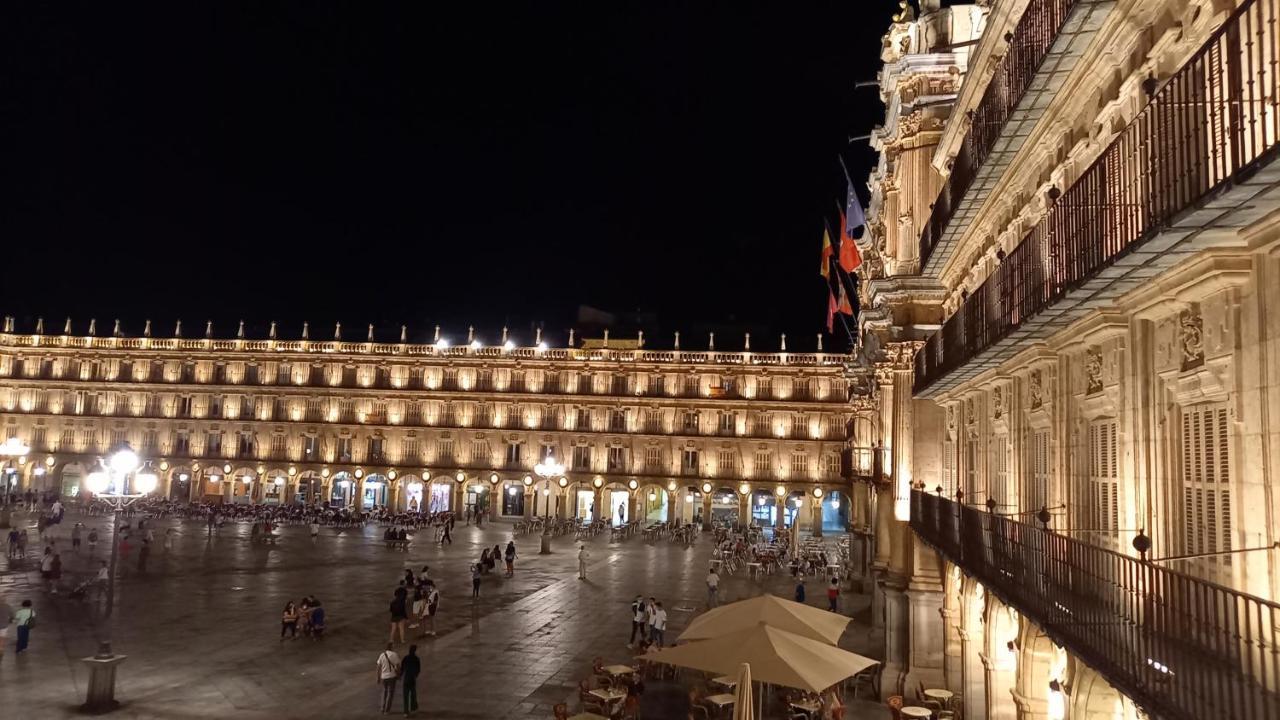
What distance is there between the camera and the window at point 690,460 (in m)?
63.3

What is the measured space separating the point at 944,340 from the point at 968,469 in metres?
3.39

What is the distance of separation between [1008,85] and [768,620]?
7.63m

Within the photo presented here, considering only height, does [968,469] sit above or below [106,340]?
below

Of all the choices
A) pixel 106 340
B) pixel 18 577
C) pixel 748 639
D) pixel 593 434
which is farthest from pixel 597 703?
pixel 106 340

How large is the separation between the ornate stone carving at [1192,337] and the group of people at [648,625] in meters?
15.9

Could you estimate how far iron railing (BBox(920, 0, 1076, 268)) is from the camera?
9047mm

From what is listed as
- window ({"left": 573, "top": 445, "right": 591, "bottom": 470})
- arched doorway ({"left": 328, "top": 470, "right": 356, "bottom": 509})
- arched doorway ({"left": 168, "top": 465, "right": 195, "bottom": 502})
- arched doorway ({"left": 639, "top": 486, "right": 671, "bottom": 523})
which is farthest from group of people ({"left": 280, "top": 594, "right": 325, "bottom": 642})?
arched doorway ({"left": 168, "top": 465, "right": 195, "bottom": 502})

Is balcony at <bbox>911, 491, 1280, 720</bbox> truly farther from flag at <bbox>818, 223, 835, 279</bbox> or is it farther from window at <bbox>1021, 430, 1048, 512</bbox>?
flag at <bbox>818, 223, 835, 279</bbox>

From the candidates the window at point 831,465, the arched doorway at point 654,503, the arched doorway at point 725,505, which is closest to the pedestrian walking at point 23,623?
the arched doorway at point 654,503

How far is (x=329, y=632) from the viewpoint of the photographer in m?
22.2

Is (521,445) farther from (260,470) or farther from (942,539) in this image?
Result: (942,539)

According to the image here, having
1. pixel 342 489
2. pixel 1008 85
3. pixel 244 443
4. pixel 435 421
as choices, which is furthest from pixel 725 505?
pixel 1008 85

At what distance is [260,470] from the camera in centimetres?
6750

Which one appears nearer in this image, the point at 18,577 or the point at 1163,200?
the point at 1163,200
